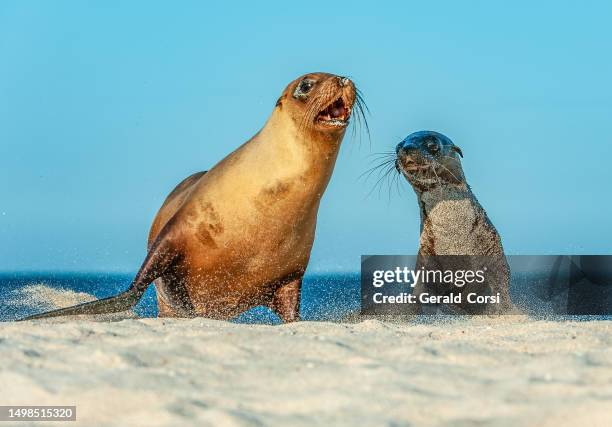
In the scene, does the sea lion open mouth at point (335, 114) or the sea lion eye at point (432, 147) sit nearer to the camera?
the sea lion open mouth at point (335, 114)

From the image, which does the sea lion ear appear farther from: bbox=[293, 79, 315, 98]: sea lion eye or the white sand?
the white sand

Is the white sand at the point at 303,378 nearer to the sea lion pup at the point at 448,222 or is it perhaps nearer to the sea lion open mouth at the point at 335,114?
the sea lion open mouth at the point at 335,114

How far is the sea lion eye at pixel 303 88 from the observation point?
8785 millimetres

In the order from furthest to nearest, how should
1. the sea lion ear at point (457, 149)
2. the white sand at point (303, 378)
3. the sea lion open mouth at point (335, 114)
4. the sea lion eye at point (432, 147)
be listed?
the sea lion ear at point (457, 149) → the sea lion eye at point (432, 147) → the sea lion open mouth at point (335, 114) → the white sand at point (303, 378)

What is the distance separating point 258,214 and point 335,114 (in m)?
1.32

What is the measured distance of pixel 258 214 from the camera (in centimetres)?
863

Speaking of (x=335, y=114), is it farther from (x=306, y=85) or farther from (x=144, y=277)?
(x=144, y=277)

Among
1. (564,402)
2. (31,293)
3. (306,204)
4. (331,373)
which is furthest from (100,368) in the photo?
(31,293)

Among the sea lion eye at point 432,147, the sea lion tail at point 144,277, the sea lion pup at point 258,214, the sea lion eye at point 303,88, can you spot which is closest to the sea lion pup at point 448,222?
the sea lion eye at point 432,147

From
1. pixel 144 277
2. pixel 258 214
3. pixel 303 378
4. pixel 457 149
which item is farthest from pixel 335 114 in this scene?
pixel 303 378

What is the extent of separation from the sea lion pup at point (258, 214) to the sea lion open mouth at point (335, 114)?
0.01 meters

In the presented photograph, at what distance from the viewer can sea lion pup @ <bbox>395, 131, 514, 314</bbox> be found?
37.2 ft

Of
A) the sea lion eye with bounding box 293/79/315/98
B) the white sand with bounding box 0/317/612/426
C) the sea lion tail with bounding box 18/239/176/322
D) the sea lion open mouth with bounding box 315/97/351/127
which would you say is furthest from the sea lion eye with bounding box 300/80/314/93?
the white sand with bounding box 0/317/612/426

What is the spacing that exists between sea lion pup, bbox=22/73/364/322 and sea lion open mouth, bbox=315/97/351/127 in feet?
0.03
